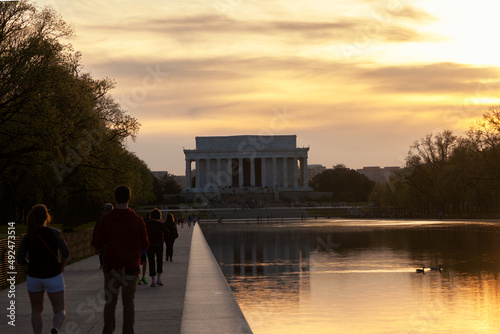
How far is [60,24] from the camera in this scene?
33.8 m

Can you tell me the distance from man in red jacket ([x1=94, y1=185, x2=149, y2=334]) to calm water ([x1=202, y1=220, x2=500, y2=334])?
4.01m

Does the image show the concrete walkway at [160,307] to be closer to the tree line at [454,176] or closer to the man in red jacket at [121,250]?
the man in red jacket at [121,250]

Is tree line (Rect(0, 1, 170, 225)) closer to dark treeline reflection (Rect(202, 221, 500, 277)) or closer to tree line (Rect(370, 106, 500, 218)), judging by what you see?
dark treeline reflection (Rect(202, 221, 500, 277))

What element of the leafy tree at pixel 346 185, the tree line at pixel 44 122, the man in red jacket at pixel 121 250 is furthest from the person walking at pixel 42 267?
the leafy tree at pixel 346 185

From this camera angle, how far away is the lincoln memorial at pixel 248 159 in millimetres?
163250

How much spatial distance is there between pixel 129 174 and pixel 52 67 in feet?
63.2

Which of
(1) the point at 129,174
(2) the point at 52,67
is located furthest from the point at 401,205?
(2) the point at 52,67

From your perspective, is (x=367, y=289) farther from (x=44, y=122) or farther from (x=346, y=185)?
(x=346, y=185)

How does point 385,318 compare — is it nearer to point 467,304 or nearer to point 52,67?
point 467,304

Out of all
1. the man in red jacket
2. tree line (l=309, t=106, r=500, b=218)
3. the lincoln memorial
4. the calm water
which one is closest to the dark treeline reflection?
the calm water

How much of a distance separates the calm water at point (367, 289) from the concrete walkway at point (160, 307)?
0.79 m

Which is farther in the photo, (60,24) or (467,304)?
(60,24)

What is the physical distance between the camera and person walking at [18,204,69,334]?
9305 mm

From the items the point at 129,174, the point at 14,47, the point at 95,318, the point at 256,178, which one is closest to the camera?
the point at 95,318
